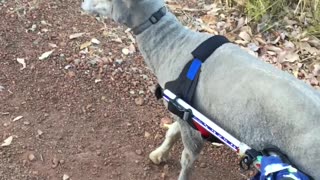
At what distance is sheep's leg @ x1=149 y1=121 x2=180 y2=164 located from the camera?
3.63 meters

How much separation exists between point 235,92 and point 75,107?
150 cm

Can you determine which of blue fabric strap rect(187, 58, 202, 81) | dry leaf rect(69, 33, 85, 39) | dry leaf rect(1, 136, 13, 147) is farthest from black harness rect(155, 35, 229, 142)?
dry leaf rect(69, 33, 85, 39)

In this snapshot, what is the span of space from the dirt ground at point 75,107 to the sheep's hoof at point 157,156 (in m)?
0.05

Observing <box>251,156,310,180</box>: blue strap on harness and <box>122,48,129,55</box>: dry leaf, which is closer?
<box>251,156,310,180</box>: blue strap on harness

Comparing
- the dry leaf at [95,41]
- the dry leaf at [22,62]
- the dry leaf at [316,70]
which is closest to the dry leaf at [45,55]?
the dry leaf at [22,62]

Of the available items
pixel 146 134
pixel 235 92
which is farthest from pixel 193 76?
pixel 146 134

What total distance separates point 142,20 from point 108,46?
1407 millimetres

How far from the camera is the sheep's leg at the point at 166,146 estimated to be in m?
3.63

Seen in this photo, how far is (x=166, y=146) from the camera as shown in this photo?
3684mm

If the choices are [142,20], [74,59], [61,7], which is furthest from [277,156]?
[61,7]

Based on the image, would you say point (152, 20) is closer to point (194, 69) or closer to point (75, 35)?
point (194, 69)

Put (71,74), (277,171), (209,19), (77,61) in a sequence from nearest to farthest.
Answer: (277,171)
(71,74)
(77,61)
(209,19)

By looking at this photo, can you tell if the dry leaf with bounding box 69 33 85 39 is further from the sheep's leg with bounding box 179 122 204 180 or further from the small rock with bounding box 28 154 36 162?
the sheep's leg with bounding box 179 122 204 180

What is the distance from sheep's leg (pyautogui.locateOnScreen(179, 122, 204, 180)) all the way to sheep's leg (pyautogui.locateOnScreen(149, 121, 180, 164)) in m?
0.20
